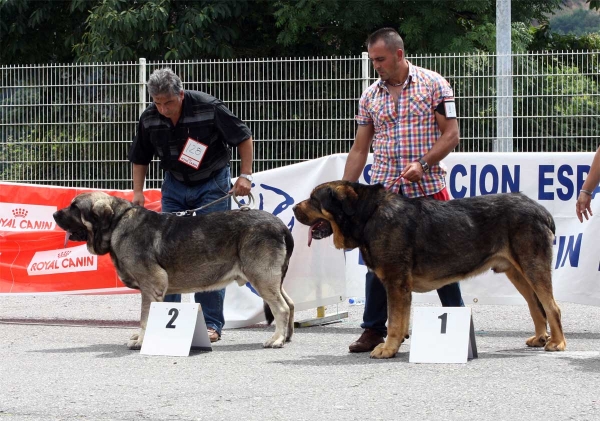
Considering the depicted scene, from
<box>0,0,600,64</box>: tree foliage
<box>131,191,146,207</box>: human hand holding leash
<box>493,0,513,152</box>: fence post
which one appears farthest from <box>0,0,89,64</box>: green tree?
<box>131,191,146,207</box>: human hand holding leash

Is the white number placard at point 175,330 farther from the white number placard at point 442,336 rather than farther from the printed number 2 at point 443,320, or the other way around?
the printed number 2 at point 443,320

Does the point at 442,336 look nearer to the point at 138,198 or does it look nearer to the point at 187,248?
the point at 187,248

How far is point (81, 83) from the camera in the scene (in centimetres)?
1420

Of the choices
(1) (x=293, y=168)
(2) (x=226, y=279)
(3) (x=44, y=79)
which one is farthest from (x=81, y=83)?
(2) (x=226, y=279)

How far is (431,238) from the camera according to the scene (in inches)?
279

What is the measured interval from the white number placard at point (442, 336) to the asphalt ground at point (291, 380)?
0.09 m

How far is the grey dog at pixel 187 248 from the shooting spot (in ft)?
25.4

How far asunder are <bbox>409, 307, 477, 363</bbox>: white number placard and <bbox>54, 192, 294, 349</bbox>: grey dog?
1.22m

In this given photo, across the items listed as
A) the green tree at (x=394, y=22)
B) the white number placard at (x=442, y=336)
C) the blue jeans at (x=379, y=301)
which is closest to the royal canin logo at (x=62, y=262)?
the blue jeans at (x=379, y=301)

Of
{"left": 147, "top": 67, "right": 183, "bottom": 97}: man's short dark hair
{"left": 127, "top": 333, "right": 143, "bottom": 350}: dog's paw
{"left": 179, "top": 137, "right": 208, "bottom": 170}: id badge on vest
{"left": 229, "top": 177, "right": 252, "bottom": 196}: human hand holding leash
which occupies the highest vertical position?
{"left": 147, "top": 67, "right": 183, "bottom": 97}: man's short dark hair

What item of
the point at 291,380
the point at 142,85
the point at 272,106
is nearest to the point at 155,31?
the point at 142,85

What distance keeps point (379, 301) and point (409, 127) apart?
1.23 meters

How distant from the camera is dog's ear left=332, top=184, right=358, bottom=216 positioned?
23.4 ft

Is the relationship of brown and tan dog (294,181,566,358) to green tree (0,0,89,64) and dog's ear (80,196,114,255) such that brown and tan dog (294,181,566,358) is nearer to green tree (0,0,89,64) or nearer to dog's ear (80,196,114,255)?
dog's ear (80,196,114,255)
